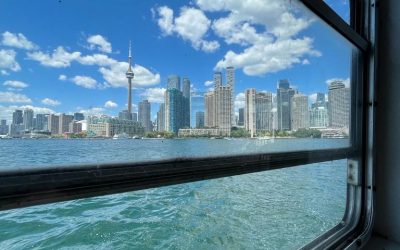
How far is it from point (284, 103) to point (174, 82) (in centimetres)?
89

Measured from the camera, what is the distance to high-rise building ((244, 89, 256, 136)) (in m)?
1.50

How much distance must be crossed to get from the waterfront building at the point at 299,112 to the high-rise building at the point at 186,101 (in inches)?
33.4

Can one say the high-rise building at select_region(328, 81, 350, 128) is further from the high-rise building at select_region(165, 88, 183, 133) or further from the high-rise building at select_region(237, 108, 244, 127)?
the high-rise building at select_region(165, 88, 183, 133)

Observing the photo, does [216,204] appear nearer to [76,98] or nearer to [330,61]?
[330,61]

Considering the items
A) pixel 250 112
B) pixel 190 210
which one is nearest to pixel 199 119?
pixel 250 112

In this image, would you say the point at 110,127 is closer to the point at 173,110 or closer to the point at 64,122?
the point at 64,122

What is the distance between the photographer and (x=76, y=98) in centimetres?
90

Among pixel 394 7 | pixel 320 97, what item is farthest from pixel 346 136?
pixel 394 7

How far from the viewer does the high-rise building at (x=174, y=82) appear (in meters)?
1.34

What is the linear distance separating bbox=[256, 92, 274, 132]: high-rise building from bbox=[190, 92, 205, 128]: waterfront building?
396 millimetres

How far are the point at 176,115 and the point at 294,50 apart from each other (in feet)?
4.78

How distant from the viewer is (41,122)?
0.73 meters

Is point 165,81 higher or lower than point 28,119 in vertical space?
higher

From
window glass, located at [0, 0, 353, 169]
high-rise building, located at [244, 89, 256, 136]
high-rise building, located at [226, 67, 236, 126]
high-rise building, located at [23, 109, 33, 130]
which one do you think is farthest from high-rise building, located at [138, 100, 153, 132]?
high-rise building, located at [244, 89, 256, 136]
